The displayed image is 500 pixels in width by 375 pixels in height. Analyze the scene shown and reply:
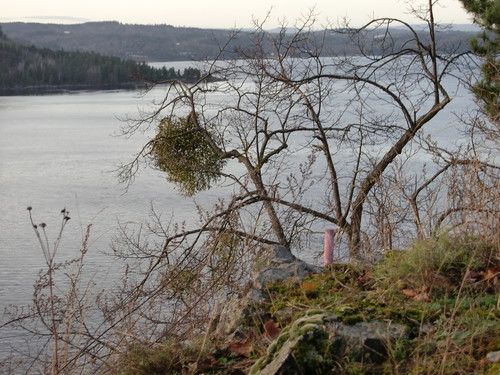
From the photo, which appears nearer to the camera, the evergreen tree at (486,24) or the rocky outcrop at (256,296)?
the rocky outcrop at (256,296)

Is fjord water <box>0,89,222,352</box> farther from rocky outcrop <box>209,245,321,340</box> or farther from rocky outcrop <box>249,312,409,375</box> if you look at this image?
rocky outcrop <box>249,312,409,375</box>

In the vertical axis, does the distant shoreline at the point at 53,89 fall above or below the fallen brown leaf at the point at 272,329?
below

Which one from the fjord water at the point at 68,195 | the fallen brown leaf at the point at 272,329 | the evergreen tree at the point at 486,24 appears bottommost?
the fjord water at the point at 68,195

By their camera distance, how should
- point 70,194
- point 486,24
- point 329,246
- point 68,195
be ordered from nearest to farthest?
point 329,246 < point 486,24 < point 68,195 < point 70,194

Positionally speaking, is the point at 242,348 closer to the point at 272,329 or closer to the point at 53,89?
the point at 272,329

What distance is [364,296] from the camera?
3.32 m

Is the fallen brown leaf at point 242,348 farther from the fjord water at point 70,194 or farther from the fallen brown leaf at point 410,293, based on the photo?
the fjord water at point 70,194

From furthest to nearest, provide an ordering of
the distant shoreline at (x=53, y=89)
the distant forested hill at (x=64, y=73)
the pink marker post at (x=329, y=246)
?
the distant forested hill at (x=64, y=73) → the distant shoreline at (x=53, y=89) → the pink marker post at (x=329, y=246)

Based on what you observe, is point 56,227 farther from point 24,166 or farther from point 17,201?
point 24,166

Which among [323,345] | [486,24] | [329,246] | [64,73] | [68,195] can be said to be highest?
[486,24]

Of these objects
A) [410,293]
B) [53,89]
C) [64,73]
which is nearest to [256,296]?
[410,293]

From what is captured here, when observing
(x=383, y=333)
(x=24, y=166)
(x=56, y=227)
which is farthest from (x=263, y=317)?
(x=24, y=166)

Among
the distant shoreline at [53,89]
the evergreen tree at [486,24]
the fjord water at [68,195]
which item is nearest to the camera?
the evergreen tree at [486,24]

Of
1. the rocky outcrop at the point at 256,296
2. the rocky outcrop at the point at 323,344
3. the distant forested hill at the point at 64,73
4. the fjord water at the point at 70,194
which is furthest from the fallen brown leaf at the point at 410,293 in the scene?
the distant forested hill at the point at 64,73
